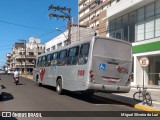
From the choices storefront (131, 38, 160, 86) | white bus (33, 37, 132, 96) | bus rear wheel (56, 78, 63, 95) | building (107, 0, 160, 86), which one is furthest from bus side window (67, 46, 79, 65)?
storefront (131, 38, 160, 86)

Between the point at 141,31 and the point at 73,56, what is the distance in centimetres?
1508

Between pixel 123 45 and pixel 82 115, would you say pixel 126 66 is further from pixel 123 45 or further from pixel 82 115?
pixel 82 115

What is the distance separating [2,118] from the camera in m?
9.63

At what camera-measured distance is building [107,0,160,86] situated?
2831cm

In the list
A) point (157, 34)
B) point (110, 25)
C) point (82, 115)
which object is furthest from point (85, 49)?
point (110, 25)

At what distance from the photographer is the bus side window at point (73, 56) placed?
54.5 ft

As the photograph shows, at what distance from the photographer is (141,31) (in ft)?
99.6

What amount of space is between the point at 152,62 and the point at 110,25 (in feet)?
28.0

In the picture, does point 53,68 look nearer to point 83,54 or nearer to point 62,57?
point 62,57

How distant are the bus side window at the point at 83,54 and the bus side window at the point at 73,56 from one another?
2.06ft

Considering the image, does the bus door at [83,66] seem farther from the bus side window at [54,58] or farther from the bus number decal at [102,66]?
the bus side window at [54,58]

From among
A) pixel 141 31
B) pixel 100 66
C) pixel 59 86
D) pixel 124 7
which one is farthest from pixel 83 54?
pixel 124 7

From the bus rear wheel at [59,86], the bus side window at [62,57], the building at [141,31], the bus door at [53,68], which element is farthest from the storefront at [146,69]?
the bus rear wheel at [59,86]

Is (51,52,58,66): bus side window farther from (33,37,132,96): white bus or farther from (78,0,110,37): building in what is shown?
(78,0,110,37): building
